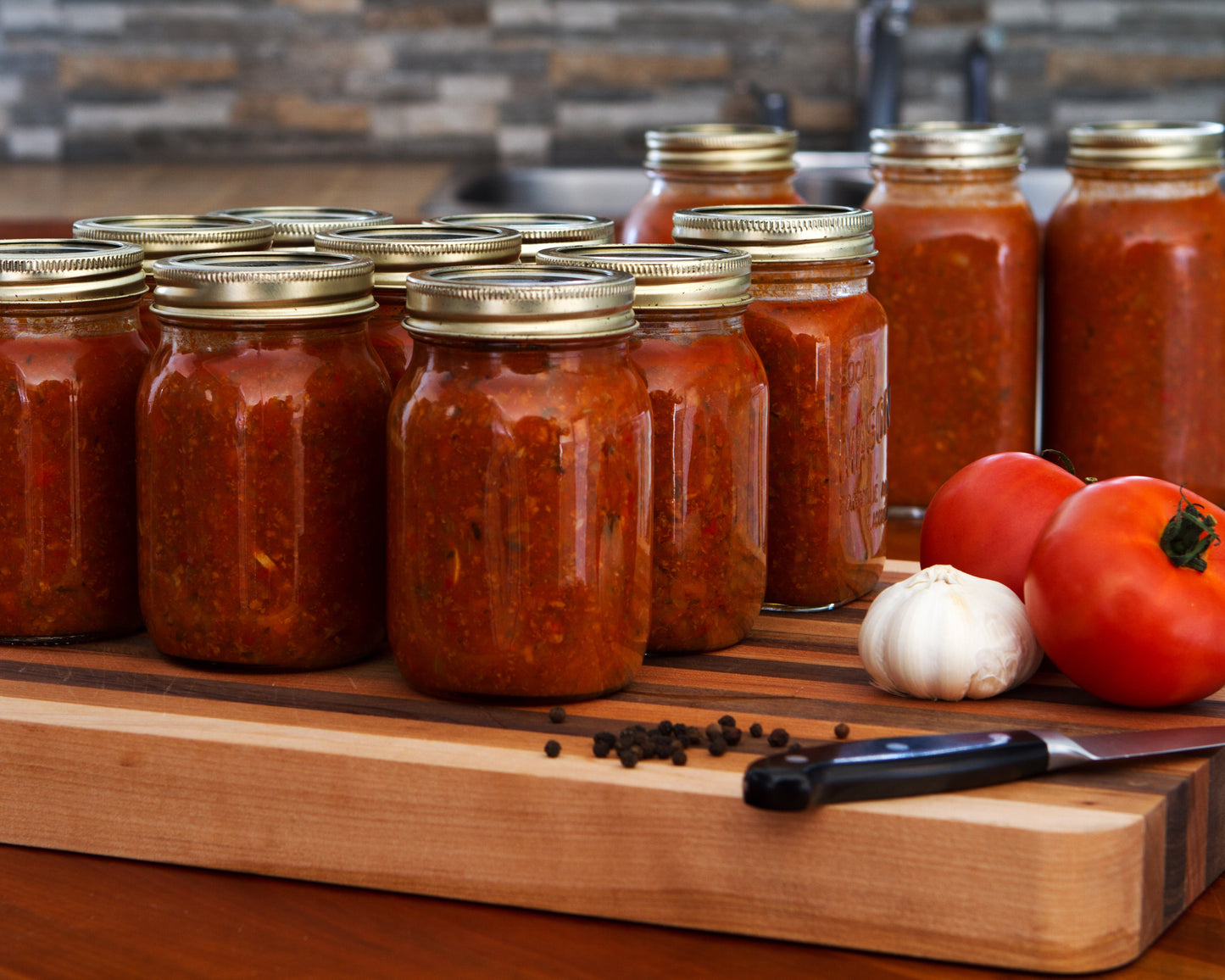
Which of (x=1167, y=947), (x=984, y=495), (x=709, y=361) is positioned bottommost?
(x=1167, y=947)

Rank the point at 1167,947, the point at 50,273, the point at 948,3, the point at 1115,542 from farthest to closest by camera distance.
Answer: the point at 948,3 → the point at 50,273 → the point at 1115,542 → the point at 1167,947

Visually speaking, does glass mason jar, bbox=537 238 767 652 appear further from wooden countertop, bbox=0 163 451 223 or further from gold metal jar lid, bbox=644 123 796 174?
wooden countertop, bbox=0 163 451 223

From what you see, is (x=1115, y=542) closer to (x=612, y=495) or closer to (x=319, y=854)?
(x=612, y=495)

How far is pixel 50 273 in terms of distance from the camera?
1.09 metres

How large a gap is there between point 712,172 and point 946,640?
653 millimetres

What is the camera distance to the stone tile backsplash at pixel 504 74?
358 centimetres

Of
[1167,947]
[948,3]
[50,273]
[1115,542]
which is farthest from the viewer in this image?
[948,3]

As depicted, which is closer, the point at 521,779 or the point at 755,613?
the point at 521,779

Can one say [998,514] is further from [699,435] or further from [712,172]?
[712,172]

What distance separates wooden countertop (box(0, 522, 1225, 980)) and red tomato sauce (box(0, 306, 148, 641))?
26 cm

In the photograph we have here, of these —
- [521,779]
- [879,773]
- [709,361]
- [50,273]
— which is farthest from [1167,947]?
[50,273]

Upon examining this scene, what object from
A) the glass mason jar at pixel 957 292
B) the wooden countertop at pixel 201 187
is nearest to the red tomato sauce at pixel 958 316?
the glass mason jar at pixel 957 292

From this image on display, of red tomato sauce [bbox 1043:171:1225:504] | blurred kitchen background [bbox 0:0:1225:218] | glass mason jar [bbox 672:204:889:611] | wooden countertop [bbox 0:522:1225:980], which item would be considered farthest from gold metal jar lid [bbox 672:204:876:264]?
blurred kitchen background [bbox 0:0:1225:218]

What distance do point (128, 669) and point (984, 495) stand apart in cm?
62
